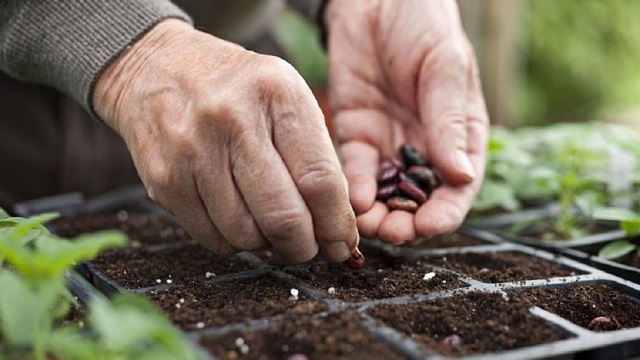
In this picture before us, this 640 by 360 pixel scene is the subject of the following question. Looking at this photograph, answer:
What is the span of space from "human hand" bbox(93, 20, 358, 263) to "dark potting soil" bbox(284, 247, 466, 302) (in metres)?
0.09

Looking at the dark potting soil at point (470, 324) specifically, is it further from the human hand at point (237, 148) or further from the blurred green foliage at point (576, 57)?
the blurred green foliage at point (576, 57)

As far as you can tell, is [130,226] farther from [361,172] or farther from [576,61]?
[576,61]

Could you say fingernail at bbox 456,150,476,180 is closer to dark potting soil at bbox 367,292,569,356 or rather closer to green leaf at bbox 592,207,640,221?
green leaf at bbox 592,207,640,221

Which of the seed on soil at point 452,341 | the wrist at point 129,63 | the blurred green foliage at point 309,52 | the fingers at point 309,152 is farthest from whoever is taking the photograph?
the blurred green foliage at point 309,52

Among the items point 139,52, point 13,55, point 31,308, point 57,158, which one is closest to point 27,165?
point 57,158

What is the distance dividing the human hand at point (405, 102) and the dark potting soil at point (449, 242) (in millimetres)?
122

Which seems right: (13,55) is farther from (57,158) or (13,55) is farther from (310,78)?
(310,78)

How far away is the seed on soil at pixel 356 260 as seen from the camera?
1.37m

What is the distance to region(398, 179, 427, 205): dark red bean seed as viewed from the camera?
5.20 ft

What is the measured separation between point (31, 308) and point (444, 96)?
1119mm

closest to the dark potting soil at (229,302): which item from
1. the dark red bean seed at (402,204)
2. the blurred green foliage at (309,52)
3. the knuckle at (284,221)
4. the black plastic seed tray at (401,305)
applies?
the black plastic seed tray at (401,305)

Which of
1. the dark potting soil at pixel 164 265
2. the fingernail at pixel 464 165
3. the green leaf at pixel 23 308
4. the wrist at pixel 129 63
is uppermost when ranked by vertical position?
the wrist at pixel 129 63

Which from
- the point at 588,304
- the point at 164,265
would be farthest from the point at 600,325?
the point at 164,265

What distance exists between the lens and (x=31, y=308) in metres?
0.80
